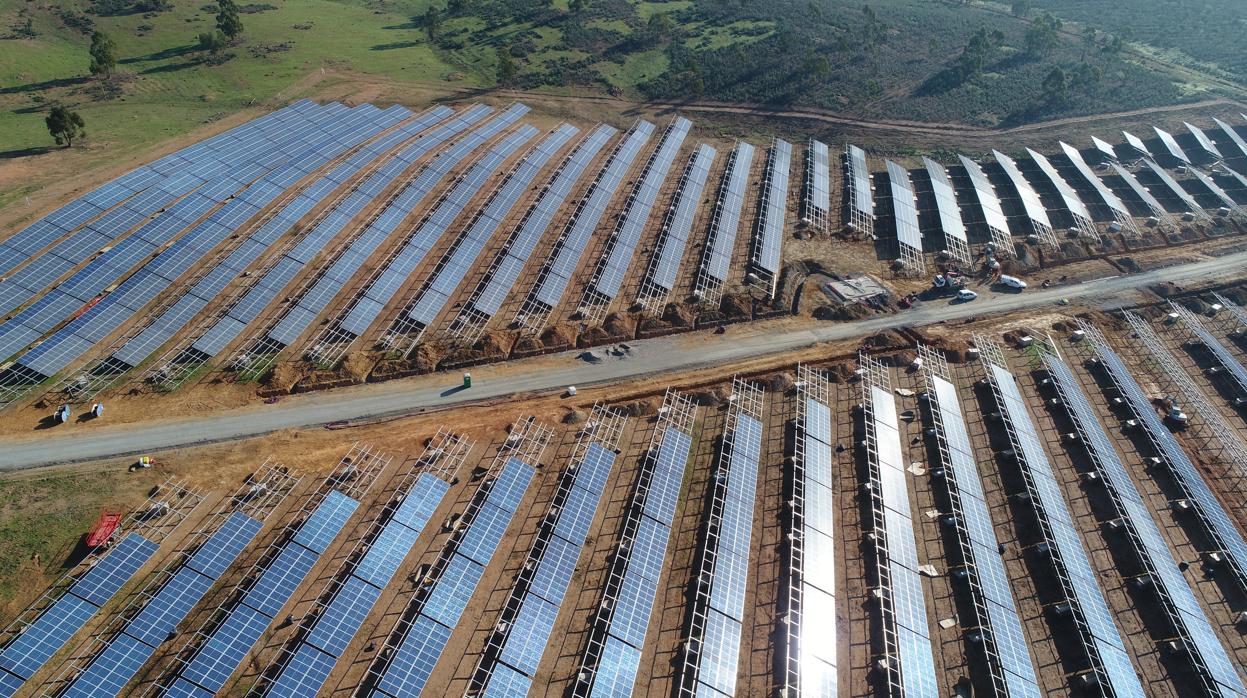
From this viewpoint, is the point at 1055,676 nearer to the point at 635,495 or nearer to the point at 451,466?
the point at 635,495

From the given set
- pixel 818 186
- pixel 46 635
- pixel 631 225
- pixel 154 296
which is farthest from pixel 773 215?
pixel 46 635

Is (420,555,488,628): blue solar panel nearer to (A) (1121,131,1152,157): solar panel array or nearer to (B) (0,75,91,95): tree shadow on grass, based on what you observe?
(B) (0,75,91,95): tree shadow on grass

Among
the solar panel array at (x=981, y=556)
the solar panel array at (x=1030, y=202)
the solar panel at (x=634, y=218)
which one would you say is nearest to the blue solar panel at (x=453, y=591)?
the solar panel at (x=634, y=218)

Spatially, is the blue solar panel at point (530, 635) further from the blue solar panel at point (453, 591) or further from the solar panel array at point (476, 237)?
the solar panel array at point (476, 237)

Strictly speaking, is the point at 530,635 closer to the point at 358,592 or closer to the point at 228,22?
the point at 358,592

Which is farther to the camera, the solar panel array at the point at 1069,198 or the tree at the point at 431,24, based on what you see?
the tree at the point at 431,24

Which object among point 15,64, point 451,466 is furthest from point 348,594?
point 15,64
